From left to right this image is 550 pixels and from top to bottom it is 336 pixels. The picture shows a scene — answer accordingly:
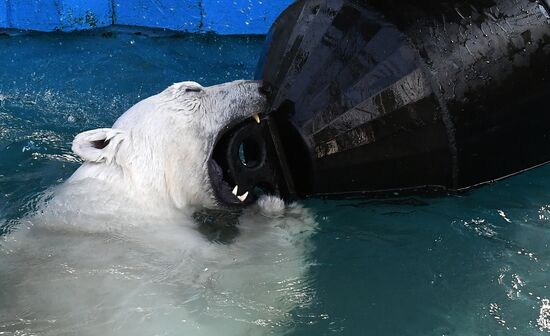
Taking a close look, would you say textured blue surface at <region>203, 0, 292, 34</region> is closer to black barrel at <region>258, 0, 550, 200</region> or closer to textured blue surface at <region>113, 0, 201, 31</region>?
textured blue surface at <region>113, 0, 201, 31</region>

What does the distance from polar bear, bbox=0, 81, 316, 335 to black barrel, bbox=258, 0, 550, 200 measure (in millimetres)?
456

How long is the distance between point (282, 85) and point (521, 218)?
5.28ft

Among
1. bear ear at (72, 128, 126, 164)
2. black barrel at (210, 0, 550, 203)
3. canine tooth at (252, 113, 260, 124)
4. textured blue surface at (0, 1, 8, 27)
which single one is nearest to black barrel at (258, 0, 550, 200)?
black barrel at (210, 0, 550, 203)

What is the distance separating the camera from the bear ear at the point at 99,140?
3.83m

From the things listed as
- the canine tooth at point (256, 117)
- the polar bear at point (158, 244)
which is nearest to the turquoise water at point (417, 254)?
the polar bear at point (158, 244)

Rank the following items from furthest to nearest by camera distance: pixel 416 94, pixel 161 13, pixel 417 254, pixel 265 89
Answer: pixel 161 13 < pixel 265 89 < pixel 417 254 < pixel 416 94

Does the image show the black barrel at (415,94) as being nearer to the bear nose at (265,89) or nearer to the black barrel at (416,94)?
the black barrel at (416,94)

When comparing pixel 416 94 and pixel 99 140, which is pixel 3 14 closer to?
pixel 99 140

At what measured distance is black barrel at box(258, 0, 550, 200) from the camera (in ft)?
10.9

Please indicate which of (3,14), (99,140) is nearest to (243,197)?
(99,140)

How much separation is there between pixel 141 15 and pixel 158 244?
525cm

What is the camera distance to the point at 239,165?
3689mm

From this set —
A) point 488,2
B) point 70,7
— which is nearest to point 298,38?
point 488,2

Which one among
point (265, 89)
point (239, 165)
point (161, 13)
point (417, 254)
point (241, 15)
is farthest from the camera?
point (161, 13)
